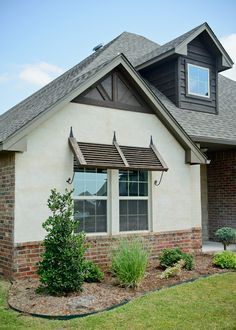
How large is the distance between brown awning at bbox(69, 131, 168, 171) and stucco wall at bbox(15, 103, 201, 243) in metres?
0.19

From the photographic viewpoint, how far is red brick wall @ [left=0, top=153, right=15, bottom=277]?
765 cm

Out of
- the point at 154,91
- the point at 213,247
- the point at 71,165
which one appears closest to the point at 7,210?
the point at 71,165

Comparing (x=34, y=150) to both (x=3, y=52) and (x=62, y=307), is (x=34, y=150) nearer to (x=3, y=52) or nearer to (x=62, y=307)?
(x=62, y=307)

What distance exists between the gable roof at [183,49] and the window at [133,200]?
447cm

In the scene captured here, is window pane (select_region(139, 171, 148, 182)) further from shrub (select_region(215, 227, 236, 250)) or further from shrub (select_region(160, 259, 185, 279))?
shrub (select_region(215, 227, 236, 250))

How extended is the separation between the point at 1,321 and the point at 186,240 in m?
5.94

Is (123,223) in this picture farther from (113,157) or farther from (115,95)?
(115,95)

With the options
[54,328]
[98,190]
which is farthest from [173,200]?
[54,328]

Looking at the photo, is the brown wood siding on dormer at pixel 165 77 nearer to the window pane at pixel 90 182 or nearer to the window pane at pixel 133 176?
the window pane at pixel 133 176

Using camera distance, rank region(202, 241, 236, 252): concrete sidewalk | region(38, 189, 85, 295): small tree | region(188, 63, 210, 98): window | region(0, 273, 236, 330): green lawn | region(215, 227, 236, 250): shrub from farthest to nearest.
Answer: region(188, 63, 210, 98): window
region(202, 241, 236, 252): concrete sidewalk
region(215, 227, 236, 250): shrub
region(38, 189, 85, 295): small tree
region(0, 273, 236, 330): green lawn

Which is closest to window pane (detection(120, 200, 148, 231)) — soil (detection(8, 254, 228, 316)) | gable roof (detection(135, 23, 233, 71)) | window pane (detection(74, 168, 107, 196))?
window pane (detection(74, 168, 107, 196))

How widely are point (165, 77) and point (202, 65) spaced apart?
1.31m

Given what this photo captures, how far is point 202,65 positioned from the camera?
12.7 metres

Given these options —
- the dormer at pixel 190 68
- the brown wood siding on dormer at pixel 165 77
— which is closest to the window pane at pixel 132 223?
the dormer at pixel 190 68
